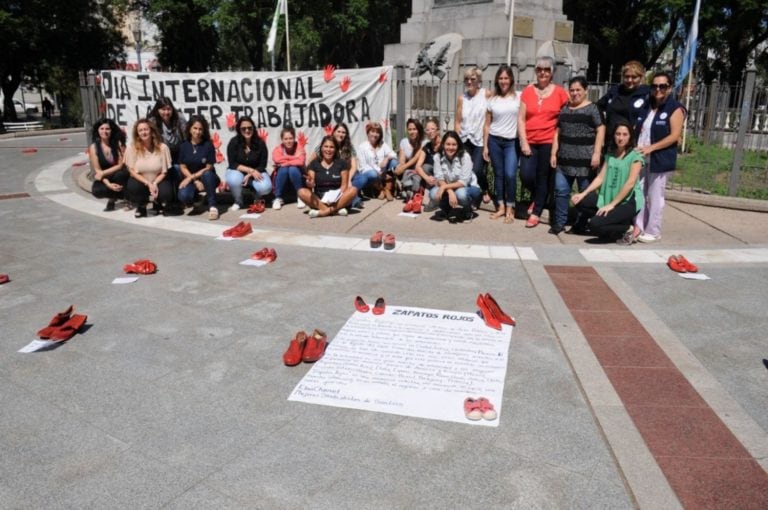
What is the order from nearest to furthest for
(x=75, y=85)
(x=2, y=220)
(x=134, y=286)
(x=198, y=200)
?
(x=134, y=286) < (x=2, y=220) < (x=198, y=200) < (x=75, y=85)

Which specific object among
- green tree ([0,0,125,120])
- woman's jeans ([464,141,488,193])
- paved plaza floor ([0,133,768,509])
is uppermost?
green tree ([0,0,125,120])

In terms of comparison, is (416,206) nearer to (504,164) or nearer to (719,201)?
(504,164)

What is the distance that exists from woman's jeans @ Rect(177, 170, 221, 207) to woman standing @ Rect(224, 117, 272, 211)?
1.05 ft

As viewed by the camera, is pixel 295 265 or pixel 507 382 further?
pixel 295 265

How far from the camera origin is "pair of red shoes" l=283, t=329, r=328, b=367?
3.86 meters

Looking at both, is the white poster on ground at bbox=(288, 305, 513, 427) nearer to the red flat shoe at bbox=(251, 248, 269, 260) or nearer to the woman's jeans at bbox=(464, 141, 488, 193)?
the red flat shoe at bbox=(251, 248, 269, 260)

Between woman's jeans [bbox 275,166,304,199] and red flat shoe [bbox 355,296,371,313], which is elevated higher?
woman's jeans [bbox 275,166,304,199]

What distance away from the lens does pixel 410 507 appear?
253 cm

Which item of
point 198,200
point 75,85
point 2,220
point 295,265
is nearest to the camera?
point 295,265

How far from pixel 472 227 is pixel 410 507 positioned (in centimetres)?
539

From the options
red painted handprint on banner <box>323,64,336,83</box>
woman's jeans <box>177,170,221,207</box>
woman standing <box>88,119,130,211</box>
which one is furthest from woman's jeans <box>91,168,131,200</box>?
red painted handprint on banner <box>323,64,336,83</box>

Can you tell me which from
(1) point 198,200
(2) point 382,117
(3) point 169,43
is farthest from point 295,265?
(3) point 169,43

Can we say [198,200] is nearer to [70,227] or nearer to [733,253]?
[70,227]

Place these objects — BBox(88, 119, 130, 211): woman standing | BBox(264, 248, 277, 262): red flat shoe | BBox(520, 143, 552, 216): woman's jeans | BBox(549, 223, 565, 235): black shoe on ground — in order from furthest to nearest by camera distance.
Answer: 1. BBox(88, 119, 130, 211): woman standing
2. BBox(520, 143, 552, 216): woman's jeans
3. BBox(549, 223, 565, 235): black shoe on ground
4. BBox(264, 248, 277, 262): red flat shoe
